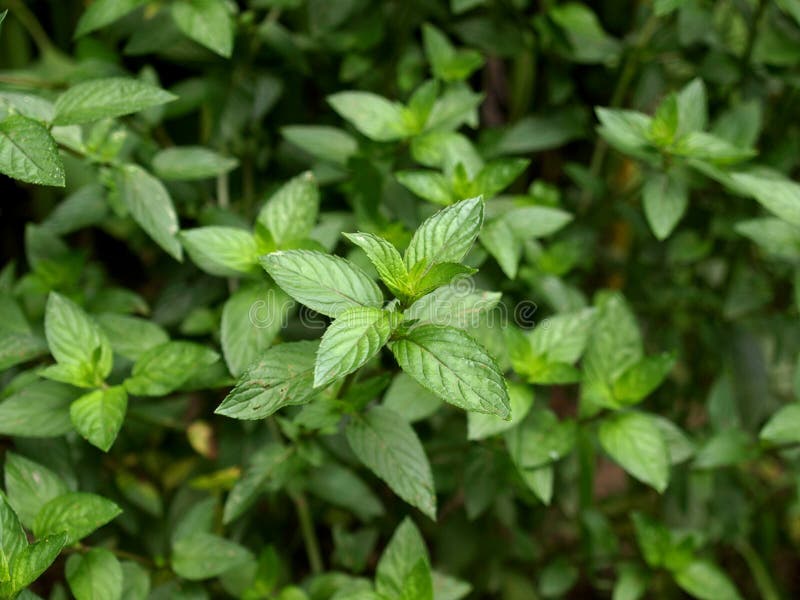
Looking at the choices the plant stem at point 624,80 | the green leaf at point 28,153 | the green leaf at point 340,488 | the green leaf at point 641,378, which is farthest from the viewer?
the plant stem at point 624,80

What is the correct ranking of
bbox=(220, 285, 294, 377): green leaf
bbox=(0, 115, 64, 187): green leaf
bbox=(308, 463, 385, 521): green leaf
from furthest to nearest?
bbox=(308, 463, 385, 521): green leaf, bbox=(220, 285, 294, 377): green leaf, bbox=(0, 115, 64, 187): green leaf

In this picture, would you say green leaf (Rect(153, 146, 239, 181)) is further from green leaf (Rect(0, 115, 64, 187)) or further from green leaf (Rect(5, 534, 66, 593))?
green leaf (Rect(5, 534, 66, 593))

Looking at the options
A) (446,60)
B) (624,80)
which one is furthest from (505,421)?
(624,80)

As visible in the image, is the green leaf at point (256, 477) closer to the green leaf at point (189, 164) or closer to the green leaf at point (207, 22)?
the green leaf at point (189, 164)

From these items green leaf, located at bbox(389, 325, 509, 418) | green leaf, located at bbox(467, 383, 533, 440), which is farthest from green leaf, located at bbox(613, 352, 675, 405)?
green leaf, located at bbox(389, 325, 509, 418)

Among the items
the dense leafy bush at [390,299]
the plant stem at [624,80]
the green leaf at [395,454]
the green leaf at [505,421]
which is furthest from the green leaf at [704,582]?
the plant stem at [624,80]

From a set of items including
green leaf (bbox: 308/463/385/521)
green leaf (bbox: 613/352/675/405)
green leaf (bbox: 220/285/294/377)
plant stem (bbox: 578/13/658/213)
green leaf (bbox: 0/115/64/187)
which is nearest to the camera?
green leaf (bbox: 0/115/64/187)
